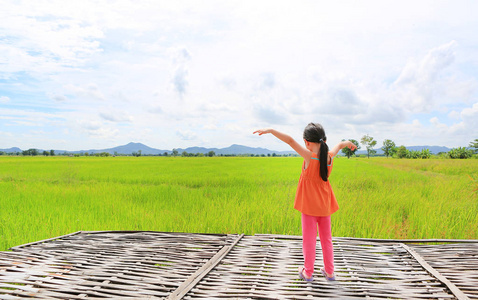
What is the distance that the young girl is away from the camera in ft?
8.89

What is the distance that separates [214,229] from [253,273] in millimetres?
2021

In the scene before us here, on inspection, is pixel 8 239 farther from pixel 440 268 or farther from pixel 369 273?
pixel 440 268

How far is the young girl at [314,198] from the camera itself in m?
2.71

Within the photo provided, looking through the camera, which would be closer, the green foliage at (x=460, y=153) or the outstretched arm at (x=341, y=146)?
the outstretched arm at (x=341, y=146)

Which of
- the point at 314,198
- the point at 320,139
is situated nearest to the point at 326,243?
the point at 314,198

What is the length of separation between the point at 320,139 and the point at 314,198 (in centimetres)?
57

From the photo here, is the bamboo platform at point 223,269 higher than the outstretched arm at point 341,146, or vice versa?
the outstretched arm at point 341,146

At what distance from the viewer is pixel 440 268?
2979mm

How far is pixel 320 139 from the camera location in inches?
109

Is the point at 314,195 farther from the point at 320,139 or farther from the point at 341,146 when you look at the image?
the point at 341,146

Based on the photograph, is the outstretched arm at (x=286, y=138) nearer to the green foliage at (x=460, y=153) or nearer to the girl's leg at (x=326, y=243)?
the girl's leg at (x=326, y=243)

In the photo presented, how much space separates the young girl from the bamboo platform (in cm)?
19

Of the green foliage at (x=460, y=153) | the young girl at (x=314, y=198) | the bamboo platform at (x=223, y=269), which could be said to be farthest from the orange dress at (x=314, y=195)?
the green foliage at (x=460, y=153)

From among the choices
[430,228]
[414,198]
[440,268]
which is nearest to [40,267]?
[440,268]
